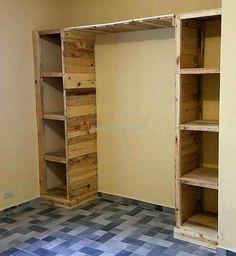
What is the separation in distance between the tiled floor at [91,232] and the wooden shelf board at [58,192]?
0.15 m

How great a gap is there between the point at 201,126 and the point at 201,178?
47 centimetres

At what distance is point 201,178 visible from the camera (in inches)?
124

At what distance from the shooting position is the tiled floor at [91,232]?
305 cm

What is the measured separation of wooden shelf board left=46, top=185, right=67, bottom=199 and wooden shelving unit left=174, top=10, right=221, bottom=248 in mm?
1461

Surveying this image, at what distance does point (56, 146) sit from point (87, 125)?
511mm

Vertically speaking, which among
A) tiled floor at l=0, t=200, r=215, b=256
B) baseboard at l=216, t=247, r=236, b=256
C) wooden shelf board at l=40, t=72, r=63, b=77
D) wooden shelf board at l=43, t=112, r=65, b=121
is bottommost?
tiled floor at l=0, t=200, r=215, b=256

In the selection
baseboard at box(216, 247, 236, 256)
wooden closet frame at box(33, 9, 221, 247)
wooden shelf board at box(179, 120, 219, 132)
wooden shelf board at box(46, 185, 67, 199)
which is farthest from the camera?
wooden shelf board at box(46, 185, 67, 199)

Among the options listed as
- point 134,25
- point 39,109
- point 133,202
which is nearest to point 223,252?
point 133,202

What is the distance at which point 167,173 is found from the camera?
12.5ft

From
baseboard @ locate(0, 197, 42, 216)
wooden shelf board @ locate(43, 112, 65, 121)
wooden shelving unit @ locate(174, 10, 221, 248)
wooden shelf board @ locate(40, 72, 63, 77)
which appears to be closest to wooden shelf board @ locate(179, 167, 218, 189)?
wooden shelving unit @ locate(174, 10, 221, 248)

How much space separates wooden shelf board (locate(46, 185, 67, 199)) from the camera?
163 inches

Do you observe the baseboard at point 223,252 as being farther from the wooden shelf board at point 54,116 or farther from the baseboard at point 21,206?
the baseboard at point 21,206

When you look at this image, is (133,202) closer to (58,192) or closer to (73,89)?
(58,192)

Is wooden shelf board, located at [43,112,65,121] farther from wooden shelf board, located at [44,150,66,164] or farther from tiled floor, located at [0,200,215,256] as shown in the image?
tiled floor, located at [0,200,215,256]
